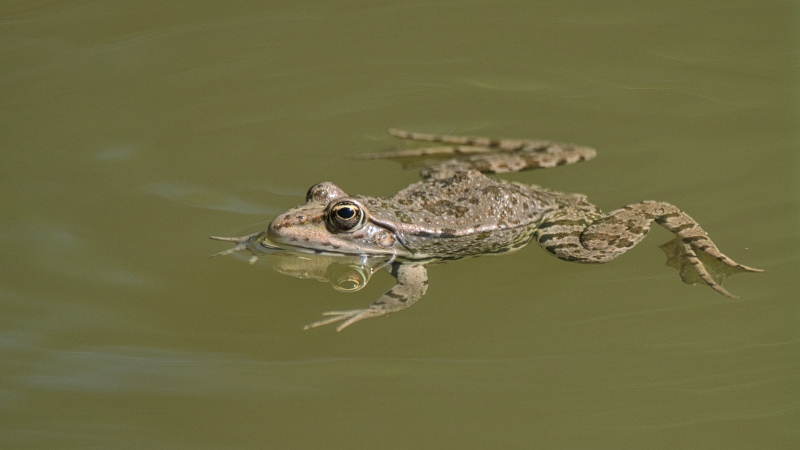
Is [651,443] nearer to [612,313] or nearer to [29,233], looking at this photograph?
[612,313]

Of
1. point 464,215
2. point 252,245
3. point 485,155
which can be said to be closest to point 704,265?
point 464,215

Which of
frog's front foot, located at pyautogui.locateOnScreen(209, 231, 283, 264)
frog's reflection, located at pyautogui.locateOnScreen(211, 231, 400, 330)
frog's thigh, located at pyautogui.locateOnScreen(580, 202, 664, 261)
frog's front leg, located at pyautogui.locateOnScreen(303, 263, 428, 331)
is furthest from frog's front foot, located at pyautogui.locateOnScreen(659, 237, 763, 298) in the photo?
frog's front foot, located at pyautogui.locateOnScreen(209, 231, 283, 264)

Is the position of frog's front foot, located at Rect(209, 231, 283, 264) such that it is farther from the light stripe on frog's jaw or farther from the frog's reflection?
the light stripe on frog's jaw

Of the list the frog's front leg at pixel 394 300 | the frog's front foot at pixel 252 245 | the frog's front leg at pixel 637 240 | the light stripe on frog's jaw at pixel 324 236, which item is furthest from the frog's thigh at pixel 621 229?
the frog's front foot at pixel 252 245

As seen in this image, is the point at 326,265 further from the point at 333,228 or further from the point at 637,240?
the point at 637,240

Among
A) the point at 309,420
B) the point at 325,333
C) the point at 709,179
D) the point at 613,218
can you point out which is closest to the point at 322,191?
the point at 325,333

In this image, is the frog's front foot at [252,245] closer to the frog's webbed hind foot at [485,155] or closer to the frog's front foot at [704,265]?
the frog's webbed hind foot at [485,155]
